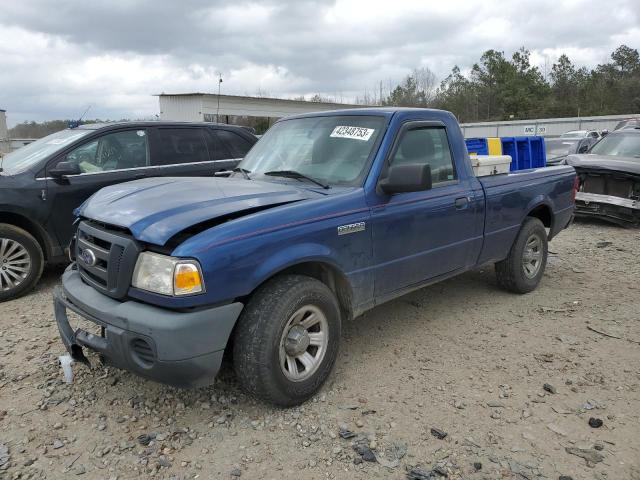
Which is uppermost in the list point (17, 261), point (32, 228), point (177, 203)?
point (177, 203)

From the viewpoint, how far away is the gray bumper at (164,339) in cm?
264

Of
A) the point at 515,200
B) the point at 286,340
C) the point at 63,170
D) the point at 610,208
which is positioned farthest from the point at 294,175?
the point at 610,208

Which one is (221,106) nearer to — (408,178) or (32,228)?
(32,228)

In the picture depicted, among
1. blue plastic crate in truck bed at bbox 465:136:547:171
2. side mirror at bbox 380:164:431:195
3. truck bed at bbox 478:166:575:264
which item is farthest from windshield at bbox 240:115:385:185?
blue plastic crate in truck bed at bbox 465:136:547:171

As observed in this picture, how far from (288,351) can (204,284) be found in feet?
2.53

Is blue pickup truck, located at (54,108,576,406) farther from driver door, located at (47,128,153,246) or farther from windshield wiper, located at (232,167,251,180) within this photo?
driver door, located at (47,128,153,246)

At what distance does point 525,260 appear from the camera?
5.46 m

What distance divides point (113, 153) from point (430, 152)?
12.5 feet

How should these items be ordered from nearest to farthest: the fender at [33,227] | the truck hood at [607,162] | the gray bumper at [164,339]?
1. the gray bumper at [164,339]
2. the fender at [33,227]
3. the truck hood at [607,162]

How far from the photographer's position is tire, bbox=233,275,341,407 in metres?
2.92

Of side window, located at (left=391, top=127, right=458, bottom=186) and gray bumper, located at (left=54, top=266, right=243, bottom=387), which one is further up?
side window, located at (left=391, top=127, right=458, bottom=186)

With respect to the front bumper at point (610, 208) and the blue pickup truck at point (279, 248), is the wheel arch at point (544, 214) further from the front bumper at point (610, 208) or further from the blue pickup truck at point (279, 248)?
the front bumper at point (610, 208)

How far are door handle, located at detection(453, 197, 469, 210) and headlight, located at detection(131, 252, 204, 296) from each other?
7.98 ft

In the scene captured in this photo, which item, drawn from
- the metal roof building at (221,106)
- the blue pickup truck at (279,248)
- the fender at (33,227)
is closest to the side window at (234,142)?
the blue pickup truck at (279,248)
